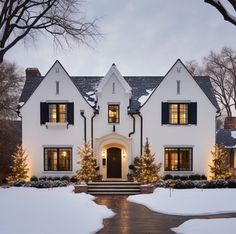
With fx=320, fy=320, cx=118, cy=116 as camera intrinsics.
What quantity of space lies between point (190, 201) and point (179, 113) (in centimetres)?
804

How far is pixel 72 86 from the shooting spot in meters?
22.5

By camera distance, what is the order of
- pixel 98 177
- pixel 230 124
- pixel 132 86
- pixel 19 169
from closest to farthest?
pixel 19 169 → pixel 98 177 → pixel 132 86 → pixel 230 124

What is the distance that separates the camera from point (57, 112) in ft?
73.2

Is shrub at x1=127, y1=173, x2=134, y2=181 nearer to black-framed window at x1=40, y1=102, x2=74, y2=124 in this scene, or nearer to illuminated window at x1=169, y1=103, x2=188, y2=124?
illuminated window at x1=169, y1=103, x2=188, y2=124

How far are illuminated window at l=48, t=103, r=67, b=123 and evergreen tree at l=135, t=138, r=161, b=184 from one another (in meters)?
6.15

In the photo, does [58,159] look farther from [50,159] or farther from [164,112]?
[164,112]

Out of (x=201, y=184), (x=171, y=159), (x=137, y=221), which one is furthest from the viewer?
(x=171, y=159)

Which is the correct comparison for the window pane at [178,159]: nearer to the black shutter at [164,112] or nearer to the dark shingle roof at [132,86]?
the black shutter at [164,112]

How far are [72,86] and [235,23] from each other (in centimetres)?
1491

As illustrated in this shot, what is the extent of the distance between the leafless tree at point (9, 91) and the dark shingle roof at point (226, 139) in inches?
779

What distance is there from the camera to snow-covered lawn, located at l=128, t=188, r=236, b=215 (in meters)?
13.8

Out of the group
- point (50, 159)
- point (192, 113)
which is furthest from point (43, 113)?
point (192, 113)

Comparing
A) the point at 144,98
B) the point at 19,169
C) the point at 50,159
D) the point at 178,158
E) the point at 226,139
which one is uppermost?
the point at 144,98

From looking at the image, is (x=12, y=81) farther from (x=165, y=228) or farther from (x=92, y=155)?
(x=165, y=228)
